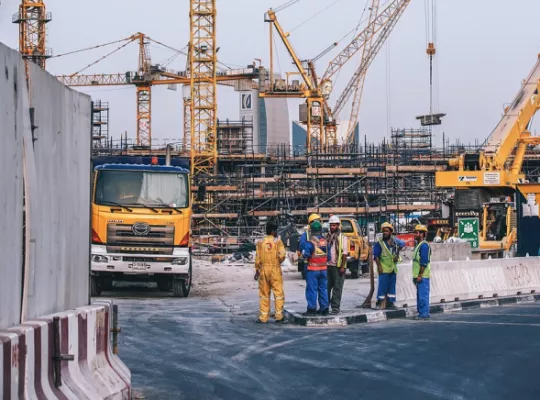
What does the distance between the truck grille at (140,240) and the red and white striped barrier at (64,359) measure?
12594 millimetres

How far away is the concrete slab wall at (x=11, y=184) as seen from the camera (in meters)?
6.50

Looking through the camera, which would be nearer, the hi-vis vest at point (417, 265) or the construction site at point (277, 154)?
the hi-vis vest at point (417, 265)

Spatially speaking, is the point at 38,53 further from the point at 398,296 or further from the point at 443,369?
the point at 443,369

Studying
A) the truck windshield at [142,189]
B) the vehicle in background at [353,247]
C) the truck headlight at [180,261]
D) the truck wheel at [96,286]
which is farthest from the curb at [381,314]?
the vehicle in background at [353,247]

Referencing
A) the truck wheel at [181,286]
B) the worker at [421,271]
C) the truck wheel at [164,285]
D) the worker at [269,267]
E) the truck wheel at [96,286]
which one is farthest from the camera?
the truck wheel at [164,285]

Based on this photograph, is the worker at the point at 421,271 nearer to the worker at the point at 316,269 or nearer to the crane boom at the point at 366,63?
the worker at the point at 316,269

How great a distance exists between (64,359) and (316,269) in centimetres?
975

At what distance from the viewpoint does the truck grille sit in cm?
2188

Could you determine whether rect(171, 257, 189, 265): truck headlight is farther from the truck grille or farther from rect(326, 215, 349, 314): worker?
rect(326, 215, 349, 314): worker

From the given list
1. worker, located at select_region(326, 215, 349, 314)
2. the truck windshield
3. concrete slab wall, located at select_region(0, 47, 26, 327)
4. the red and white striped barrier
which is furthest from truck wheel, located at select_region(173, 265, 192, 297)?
concrete slab wall, located at select_region(0, 47, 26, 327)

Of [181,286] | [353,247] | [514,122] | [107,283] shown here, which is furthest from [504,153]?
[107,283]

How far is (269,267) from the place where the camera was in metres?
16.9

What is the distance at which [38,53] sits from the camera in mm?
76812

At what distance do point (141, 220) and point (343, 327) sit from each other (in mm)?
6777
